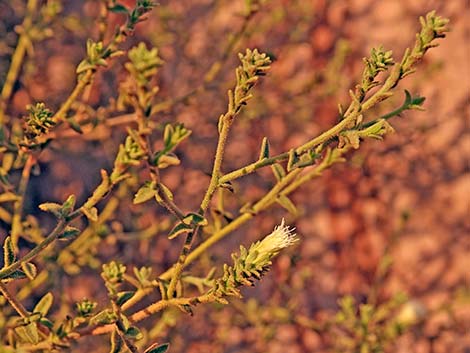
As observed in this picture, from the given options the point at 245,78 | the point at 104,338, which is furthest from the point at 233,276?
the point at 104,338

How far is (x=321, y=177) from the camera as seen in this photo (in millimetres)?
1722

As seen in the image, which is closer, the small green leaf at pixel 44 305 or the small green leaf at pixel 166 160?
the small green leaf at pixel 166 160

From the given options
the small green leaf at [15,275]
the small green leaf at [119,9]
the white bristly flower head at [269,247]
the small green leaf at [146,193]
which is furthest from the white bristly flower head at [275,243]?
the small green leaf at [119,9]

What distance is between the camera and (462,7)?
5.51 feet

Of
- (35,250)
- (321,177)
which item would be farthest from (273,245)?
(321,177)

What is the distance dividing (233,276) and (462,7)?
1.32 meters

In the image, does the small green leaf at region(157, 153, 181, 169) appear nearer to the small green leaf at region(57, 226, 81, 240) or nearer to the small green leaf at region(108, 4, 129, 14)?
the small green leaf at region(57, 226, 81, 240)

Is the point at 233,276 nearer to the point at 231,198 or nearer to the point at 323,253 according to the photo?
the point at 231,198

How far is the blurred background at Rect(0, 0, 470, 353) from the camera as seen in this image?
1.55 m

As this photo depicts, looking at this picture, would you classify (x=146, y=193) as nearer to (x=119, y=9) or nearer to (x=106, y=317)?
(x=106, y=317)

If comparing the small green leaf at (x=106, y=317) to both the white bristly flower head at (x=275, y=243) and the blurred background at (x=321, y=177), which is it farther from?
the blurred background at (x=321, y=177)

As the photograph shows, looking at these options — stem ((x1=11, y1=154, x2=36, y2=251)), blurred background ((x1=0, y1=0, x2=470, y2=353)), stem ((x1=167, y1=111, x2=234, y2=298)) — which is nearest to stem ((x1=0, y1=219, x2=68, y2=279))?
stem ((x1=167, y1=111, x2=234, y2=298))

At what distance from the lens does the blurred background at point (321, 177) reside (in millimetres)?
1554

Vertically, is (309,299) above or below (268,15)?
below
